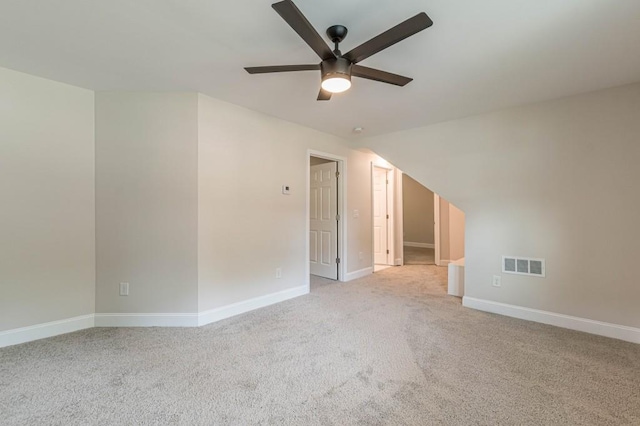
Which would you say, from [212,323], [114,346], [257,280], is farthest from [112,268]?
[257,280]

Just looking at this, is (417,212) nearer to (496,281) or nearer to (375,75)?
(496,281)

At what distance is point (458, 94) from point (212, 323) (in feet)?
11.6

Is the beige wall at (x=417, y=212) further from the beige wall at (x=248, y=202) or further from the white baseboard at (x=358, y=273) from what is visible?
the beige wall at (x=248, y=202)

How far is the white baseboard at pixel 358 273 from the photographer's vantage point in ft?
15.6

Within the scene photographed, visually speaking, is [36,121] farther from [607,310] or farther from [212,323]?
[607,310]

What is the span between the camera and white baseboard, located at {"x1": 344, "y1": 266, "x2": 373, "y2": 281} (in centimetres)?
477

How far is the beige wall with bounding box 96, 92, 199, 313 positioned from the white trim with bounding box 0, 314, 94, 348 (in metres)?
0.19

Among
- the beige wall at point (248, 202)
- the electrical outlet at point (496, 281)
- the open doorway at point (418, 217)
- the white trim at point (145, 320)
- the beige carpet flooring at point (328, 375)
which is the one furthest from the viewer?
Answer: the open doorway at point (418, 217)

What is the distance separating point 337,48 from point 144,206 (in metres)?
2.47

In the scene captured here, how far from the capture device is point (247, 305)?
11.0 feet

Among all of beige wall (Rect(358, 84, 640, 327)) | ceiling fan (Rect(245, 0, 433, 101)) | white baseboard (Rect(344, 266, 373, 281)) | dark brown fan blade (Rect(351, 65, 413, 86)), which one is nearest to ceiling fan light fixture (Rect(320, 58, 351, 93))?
ceiling fan (Rect(245, 0, 433, 101))

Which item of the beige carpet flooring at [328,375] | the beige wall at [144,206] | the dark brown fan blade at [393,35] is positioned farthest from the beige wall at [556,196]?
the beige wall at [144,206]

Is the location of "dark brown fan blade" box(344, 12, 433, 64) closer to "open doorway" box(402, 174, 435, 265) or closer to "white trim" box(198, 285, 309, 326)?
"white trim" box(198, 285, 309, 326)

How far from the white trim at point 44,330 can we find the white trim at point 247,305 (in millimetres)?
1164
